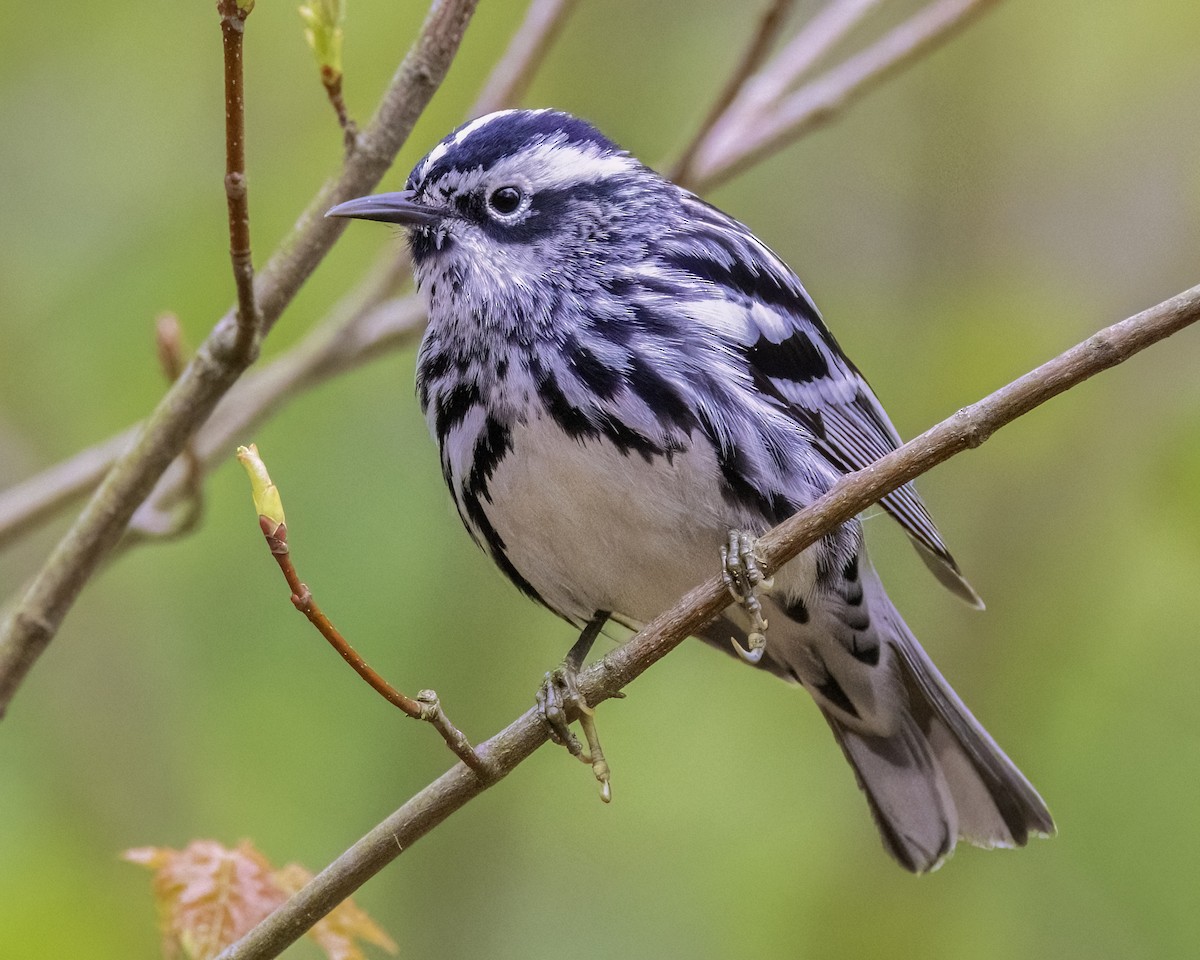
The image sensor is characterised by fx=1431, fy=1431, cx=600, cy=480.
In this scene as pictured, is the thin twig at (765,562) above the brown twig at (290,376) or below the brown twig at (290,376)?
below

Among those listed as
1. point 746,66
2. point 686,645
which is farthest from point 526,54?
point 686,645

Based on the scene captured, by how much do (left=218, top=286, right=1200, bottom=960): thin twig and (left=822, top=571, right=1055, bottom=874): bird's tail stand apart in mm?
1321

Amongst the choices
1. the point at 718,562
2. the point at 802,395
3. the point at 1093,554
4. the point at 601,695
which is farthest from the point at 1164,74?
the point at 601,695

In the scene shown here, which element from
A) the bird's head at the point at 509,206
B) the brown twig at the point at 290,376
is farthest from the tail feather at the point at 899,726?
the brown twig at the point at 290,376

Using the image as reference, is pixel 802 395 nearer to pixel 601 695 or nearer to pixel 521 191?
pixel 521 191

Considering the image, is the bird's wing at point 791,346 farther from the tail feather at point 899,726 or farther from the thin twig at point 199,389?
the thin twig at point 199,389

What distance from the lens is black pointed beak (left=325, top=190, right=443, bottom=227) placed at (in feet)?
10.3

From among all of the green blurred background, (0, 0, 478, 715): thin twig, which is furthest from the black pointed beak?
the green blurred background

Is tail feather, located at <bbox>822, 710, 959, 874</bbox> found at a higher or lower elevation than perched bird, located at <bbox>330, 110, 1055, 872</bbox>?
lower

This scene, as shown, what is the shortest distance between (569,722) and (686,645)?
3.30 meters

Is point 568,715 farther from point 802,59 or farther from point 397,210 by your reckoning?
point 802,59

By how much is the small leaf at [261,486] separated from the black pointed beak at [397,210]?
1.03 m

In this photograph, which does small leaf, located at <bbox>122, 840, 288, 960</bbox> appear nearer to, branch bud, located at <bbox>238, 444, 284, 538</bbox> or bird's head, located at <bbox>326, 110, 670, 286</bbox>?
branch bud, located at <bbox>238, 444, 284, 538</bbox>

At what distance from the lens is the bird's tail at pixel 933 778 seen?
3.65 metres
